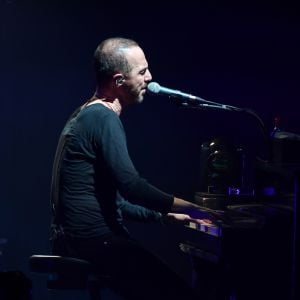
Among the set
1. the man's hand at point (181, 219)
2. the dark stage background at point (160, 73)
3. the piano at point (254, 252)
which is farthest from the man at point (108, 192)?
the dark stage background at point (160, 73)

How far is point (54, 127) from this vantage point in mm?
5039

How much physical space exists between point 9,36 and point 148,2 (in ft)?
3.54

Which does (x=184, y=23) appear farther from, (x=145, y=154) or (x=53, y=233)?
(x=53, y=233)

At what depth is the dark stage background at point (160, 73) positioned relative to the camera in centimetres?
491

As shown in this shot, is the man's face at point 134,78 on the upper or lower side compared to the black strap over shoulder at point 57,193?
upper

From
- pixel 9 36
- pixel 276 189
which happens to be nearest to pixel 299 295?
pixel 276 189

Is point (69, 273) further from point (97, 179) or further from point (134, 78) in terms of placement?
point (134, 78)

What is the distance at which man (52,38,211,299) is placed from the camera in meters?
2.95

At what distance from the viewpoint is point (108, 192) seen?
309cm

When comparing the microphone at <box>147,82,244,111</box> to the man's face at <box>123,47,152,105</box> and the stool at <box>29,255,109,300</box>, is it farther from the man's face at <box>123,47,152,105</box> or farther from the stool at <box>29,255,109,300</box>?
the stool at <box>29,255,109,300</box>

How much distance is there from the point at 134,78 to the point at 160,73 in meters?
1.72

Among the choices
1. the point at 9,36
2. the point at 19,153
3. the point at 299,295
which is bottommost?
the point at 299,295

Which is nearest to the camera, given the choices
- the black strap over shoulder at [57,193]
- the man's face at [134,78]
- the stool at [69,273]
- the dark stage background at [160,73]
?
the stool at [69,273]

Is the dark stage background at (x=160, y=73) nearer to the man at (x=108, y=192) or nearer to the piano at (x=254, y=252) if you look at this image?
the piano at (x=254, y=252)
